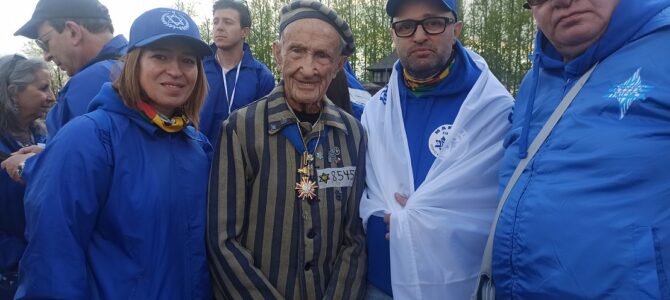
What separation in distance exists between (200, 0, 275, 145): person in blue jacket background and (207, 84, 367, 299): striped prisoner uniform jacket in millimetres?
2361

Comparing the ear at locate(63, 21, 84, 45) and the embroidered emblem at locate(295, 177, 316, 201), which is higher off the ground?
the ear at locate(63, 21, 84, 45)

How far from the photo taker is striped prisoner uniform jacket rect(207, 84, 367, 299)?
2314 mm

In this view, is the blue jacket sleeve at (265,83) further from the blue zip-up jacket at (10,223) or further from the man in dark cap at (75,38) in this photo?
the blue zip-up jacket at (10,223)

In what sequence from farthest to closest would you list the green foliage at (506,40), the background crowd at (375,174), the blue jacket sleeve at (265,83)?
the green foliage at (506,40) → the blue jacket sleeve at (265,83) → the background crowd at (375,174)

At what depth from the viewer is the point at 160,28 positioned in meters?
2.31

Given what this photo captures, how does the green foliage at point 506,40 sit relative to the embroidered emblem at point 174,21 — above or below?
above

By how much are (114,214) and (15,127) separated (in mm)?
1959

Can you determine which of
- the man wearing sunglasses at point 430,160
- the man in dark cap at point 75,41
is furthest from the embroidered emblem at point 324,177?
the man in dark cap at point 75,41

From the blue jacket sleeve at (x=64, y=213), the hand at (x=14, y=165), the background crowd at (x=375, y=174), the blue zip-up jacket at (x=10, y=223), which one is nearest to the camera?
the background crowd at (x=375, y=174)

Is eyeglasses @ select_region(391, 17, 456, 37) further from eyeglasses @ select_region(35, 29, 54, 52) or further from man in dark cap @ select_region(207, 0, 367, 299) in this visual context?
eyeglasses @ select_region(35, 29, 54, 52)

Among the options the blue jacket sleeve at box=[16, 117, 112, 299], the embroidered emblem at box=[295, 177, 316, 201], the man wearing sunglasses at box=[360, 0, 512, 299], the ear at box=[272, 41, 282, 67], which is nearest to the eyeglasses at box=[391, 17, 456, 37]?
the man wearing sunglasses at box=[360, 0, 512, 299]

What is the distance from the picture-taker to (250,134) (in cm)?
238

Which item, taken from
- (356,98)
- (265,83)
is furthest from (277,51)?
(265,83)

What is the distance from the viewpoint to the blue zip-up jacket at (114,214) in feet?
6.52
